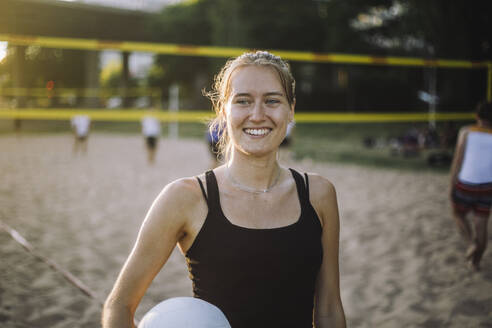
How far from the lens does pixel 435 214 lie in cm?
518

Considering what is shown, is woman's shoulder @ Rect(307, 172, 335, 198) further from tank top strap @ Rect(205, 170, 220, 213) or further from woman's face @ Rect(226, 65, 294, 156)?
tank top strap @ Rect(205, 170, 220, 213)

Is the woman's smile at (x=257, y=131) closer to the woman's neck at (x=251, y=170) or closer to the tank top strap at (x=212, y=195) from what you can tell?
the woman's neck at (x=251, y=170)

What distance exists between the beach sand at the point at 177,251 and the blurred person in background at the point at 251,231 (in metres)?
1.62

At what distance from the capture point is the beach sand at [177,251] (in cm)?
283

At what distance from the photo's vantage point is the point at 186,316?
1111 millimetres

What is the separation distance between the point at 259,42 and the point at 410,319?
2135 centimetres

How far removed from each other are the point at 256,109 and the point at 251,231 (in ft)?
1.20

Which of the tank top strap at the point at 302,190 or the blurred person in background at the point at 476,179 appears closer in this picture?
the tank top strap at the point at 302,190

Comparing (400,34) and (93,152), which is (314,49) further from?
(93,152)

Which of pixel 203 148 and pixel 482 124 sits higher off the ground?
pixel 482 124

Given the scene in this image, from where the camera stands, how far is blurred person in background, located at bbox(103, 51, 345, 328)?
122 cm

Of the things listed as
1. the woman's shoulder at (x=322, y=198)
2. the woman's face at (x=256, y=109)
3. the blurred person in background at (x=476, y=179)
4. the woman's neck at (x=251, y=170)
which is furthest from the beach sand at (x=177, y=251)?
the woman's face at (x=256, y=109)

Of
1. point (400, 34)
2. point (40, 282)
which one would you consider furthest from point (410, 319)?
point (400, 34)

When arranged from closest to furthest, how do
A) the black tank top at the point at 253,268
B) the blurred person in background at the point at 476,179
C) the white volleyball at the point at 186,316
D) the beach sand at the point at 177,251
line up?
the white volleyball at the point at 186,316
the black tank top at the point at 253,268
the beach sand at the point at 177,251
the blurred person in background at the point at 476,179
